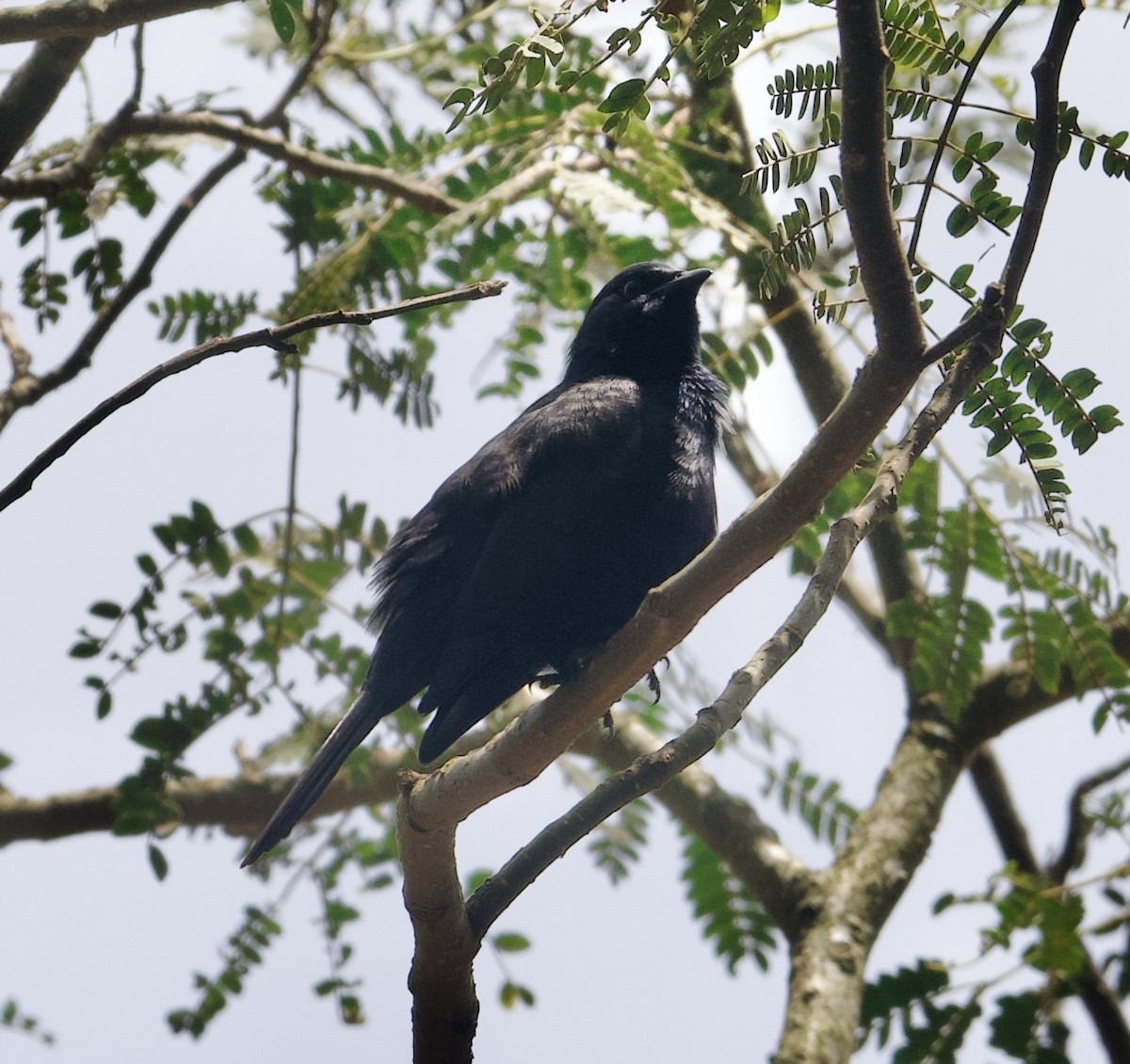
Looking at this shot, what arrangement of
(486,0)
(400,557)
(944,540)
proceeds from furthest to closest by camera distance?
1. (486,0)
2. (944,540)
3. (400,557)

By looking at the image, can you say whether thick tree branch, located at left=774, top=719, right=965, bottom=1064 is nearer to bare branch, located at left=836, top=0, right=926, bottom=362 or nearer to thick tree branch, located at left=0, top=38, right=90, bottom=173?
bare branch, located at left=836, top=0, right=926, bottom=362

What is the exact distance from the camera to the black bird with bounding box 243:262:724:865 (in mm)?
3693

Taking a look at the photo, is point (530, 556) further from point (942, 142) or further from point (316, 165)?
point (316, 165)

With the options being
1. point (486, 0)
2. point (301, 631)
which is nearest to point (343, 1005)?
point (301, 631)

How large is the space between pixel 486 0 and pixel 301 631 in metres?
3.18

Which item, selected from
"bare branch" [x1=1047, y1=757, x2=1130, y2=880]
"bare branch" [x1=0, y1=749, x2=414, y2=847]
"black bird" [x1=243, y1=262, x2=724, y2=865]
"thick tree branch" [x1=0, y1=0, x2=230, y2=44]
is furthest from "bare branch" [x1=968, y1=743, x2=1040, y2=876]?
"thick tree branch" [x1=0, y1=0, x2=230, y2=44]

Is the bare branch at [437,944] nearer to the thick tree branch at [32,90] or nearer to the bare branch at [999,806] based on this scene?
the thick tree branch at [32,90]

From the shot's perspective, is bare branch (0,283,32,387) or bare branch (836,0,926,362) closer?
bare branch (836,0,926,362)

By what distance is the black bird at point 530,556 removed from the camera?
3.69 metres

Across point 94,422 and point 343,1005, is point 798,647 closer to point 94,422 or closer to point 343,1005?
point 94,422

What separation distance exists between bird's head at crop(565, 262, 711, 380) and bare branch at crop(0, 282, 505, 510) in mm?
2215

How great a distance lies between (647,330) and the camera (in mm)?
4637

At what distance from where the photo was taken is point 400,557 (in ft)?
13.6

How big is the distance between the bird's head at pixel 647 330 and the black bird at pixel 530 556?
0.94 ft
